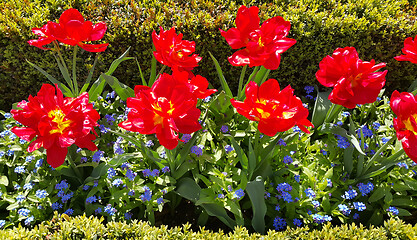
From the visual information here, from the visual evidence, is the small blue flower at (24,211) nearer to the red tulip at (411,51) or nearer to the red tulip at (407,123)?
the red tulip at (407,123)

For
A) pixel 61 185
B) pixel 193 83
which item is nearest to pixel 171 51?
pixel 193 83

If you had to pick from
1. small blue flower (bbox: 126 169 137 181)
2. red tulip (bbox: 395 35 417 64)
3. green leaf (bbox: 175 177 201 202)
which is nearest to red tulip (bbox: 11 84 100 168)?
small blue flower (bbox: 126 169 137 181)

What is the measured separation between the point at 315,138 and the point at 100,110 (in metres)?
1.81

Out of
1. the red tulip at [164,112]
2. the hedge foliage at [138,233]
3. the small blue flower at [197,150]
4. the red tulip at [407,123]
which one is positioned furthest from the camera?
the small blue flower at [197,150]

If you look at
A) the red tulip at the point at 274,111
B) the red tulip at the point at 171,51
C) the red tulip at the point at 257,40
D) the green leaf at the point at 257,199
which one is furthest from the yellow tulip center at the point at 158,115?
the green leaf at the point at 257,199

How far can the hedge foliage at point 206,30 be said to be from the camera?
3.05 meters

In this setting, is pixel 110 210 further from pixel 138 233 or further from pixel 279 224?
pixel 279 224

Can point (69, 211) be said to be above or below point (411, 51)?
below

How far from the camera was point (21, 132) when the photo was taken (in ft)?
6.09

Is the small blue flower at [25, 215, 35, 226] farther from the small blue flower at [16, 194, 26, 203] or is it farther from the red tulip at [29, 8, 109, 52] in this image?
the red tulip at [29, 8, 109, 52]

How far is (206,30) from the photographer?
3072 millimetres

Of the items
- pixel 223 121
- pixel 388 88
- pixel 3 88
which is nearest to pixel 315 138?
pixel 223 121

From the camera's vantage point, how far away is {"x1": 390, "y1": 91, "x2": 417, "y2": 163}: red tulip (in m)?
1.80

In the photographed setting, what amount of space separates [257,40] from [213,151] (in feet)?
2.79
